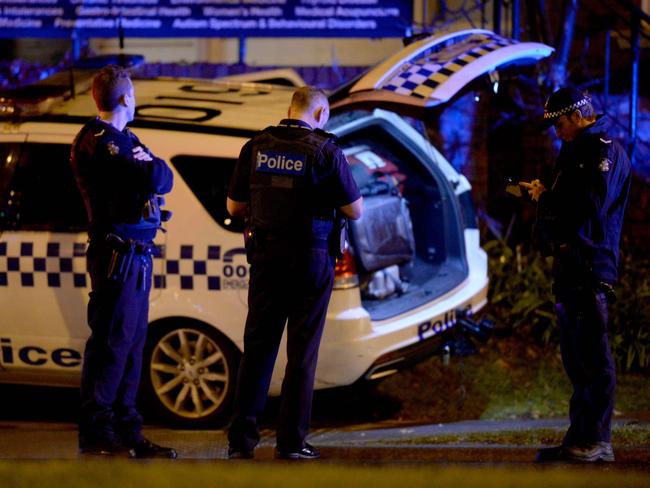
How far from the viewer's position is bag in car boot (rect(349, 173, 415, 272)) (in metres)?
6.88

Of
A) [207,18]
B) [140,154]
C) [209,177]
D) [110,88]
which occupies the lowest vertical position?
[209,177]

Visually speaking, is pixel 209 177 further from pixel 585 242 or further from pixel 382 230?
pixel 585 242

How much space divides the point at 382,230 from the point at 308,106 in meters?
2.03

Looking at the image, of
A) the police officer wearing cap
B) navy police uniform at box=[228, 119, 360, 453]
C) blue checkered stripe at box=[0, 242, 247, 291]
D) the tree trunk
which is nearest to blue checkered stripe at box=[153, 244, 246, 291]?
blue checkered stripe at box=[0, 242, 247, 291]

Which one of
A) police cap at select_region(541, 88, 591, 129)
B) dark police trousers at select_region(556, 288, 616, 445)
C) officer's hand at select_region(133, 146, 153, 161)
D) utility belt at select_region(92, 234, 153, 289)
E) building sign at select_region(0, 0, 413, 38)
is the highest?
building sign at select_region(0, 0, 413, 38)

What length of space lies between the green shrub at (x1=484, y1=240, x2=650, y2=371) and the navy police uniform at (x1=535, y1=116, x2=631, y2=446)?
226 cm

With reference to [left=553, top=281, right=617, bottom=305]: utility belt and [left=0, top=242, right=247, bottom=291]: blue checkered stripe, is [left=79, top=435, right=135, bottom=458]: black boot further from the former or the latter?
[left=553, top=281, right=617, bottom=305]: utility belt

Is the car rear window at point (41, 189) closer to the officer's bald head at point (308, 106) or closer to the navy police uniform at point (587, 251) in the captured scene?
the officer's bald head at point (308, 106)

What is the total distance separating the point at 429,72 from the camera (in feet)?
18.9

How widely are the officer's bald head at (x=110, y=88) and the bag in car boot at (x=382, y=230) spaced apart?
1.96 m

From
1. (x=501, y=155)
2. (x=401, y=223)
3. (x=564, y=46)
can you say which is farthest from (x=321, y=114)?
(x=501, y=155)

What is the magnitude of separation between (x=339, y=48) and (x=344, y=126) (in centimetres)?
481

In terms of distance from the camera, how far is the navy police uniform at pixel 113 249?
17.1ft

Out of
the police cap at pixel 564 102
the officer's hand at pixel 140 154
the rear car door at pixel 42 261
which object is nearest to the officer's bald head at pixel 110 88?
the officer's hand at pixel 140 154
